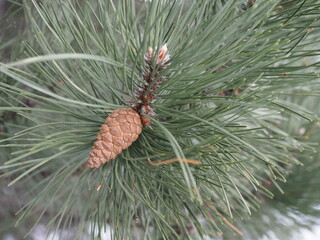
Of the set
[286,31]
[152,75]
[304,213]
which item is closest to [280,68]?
[286,31]

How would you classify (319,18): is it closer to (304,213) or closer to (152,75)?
(152,75)

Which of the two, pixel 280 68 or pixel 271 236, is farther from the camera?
pixel 271 236

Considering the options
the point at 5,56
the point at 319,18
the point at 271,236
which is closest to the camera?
the point at 319,18

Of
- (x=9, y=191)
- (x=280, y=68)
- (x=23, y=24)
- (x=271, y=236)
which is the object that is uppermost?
(x=280, y=68)

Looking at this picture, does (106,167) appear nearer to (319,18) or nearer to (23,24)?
(319,18)

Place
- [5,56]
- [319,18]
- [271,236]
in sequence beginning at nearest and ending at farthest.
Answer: [319,18]
[5,56]
[271,236]

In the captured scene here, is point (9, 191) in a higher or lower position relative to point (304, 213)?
lower
